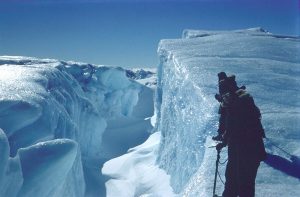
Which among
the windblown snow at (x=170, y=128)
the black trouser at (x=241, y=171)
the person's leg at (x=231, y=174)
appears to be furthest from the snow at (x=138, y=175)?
the black trouser at (x=241, y=171)

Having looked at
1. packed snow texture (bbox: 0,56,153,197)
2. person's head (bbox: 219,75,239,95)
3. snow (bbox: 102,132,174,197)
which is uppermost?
person's head (bbox: 219,75,239,95)

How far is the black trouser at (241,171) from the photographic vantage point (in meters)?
4.03

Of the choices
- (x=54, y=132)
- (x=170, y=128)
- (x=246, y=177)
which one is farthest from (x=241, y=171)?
(x=170, y=128)

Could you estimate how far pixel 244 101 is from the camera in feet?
13.0

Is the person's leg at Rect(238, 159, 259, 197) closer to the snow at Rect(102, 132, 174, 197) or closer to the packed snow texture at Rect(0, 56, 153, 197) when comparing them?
the packed snow texture at Rect(0, 56, 153, 197)

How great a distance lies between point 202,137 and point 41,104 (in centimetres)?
497

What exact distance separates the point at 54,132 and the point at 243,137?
29.2 ft

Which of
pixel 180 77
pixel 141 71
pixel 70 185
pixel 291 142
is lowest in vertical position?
pixel 70 185

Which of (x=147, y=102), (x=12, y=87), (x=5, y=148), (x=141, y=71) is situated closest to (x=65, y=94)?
(x=12, y=87)

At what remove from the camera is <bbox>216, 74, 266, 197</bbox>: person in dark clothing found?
156 inches

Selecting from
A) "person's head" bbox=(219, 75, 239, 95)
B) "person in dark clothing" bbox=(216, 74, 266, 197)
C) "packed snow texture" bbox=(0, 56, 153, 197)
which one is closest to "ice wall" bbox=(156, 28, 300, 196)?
"person in dark clothing" bbox=(216, 74, 266, 197)

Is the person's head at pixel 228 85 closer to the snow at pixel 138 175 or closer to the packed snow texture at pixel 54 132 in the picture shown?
the packed snow texture at pixel 54 132

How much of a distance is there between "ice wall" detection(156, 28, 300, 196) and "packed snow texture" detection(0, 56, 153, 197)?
2.82 meters

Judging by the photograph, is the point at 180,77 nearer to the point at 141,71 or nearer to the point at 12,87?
the point at 12,87
